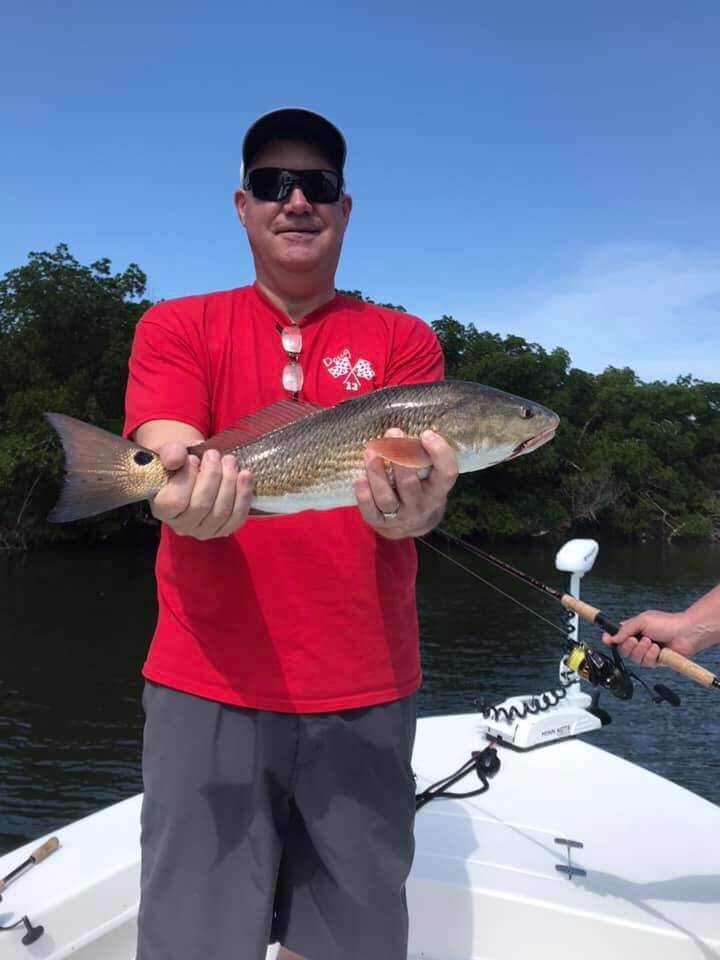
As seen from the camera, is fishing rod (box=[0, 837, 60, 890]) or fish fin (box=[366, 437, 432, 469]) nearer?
fish fin (box=[366, 437, 432, 469])

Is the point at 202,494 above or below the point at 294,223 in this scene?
below

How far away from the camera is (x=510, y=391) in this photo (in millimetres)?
43281

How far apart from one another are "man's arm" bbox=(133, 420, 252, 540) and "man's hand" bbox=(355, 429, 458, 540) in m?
0.43

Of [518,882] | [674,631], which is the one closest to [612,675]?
[674,631]

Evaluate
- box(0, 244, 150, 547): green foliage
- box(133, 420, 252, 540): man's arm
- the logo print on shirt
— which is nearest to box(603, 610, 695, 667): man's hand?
the logo print on shirt

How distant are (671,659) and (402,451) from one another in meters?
2.20

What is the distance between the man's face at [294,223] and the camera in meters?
2.93

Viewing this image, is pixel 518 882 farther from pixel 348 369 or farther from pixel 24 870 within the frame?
pixel 348 369

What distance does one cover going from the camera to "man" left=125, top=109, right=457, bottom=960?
105 inches

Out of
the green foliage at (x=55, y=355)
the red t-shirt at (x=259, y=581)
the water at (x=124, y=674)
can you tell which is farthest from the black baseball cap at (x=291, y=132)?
the green foliage at (x=55, y=355)

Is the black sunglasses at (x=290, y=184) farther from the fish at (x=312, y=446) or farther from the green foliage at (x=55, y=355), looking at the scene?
the green foliage at (x=55, y=355)

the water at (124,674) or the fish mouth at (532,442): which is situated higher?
the fish mouth at (532,442)

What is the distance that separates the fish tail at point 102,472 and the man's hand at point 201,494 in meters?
0.06

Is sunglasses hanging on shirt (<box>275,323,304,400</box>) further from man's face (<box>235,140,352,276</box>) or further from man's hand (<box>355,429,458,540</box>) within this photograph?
man's hand (<box>355,429,458,540</box>)
